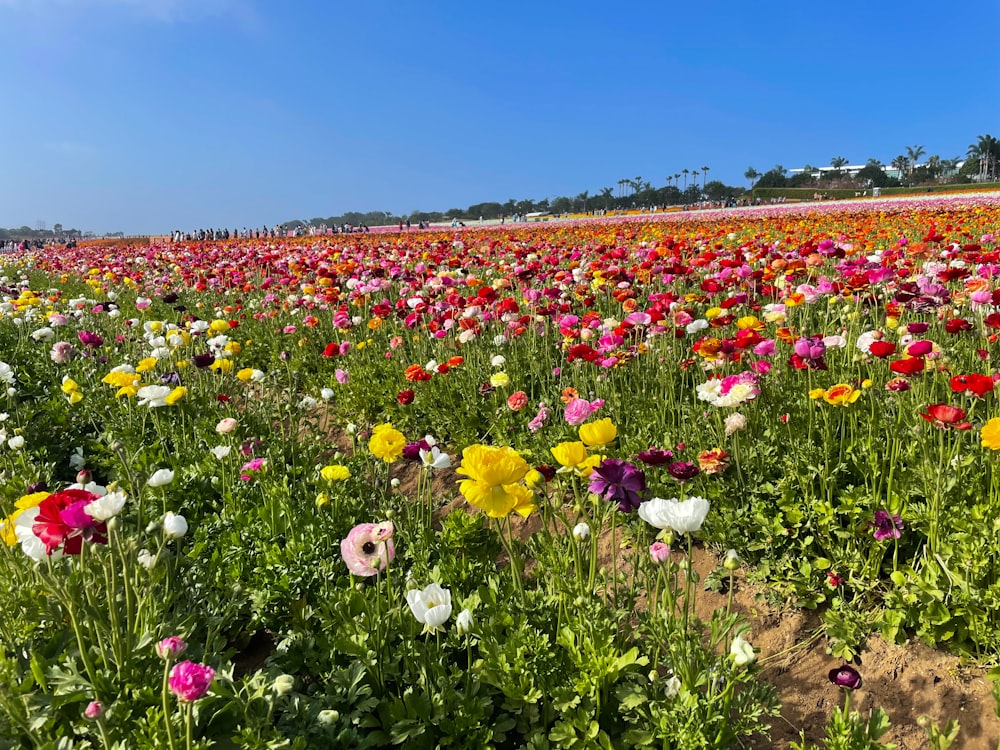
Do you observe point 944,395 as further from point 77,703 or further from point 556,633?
point 77,703

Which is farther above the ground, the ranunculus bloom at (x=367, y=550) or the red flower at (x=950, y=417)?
the red flower at (x=950, y=417)

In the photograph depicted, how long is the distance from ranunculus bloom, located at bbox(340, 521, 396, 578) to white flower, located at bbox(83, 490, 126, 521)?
59 cm

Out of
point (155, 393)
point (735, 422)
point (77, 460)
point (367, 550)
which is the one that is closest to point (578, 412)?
point (735, 422)

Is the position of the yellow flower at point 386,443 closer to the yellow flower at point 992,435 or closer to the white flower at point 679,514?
the white flower at point 679,514

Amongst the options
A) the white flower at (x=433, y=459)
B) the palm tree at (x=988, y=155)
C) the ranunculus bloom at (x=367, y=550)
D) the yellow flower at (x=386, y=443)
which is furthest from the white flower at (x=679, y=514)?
the palm tree at (x=988, y=155)

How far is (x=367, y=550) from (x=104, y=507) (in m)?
0.69

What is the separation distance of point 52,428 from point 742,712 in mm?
4713

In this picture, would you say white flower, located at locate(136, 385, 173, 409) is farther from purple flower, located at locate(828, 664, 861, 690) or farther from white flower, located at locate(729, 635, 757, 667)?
purple flower, located at locate(828, 664, 861, 690)

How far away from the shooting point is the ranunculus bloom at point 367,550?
1772 mm

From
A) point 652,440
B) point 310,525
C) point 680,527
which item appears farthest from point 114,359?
point 680,527

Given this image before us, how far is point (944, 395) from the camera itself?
3268 mm

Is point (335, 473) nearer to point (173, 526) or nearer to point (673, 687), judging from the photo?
point (173, 526)

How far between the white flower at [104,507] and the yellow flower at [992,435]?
258cm

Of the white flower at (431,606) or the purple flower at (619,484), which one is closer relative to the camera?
the white flower at (431,606)
